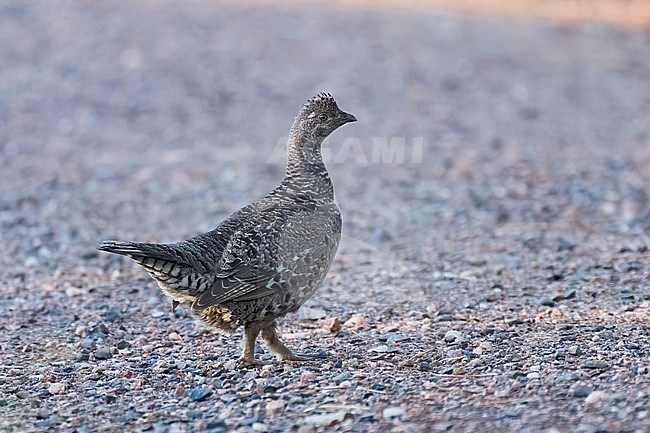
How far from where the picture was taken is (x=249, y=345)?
270 inches

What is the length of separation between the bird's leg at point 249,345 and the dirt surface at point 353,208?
188 mm

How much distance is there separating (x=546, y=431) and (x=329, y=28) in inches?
590

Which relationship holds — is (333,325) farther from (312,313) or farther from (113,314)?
(113,314)

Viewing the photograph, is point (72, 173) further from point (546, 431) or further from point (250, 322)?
point (546, 431)

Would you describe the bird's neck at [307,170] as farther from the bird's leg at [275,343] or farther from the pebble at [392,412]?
the pebble at [392,412]

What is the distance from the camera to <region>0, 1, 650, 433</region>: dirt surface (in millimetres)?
6020

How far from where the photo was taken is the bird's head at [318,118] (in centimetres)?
766

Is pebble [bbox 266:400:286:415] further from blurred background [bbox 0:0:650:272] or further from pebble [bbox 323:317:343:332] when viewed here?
blurred background [bbox 0:0:650:272]

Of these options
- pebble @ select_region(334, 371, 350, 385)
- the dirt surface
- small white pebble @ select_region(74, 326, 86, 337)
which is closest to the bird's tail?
the dirt surface

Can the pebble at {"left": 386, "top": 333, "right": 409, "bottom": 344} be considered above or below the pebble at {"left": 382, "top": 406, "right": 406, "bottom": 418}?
above

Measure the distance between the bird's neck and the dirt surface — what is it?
3.48 ft

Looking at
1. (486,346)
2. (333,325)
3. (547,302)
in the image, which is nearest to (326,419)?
(486,346)

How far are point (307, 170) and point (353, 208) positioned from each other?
465 centimetres

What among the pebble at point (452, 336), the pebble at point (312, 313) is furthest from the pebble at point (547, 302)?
the pebble at point (312, 313)
